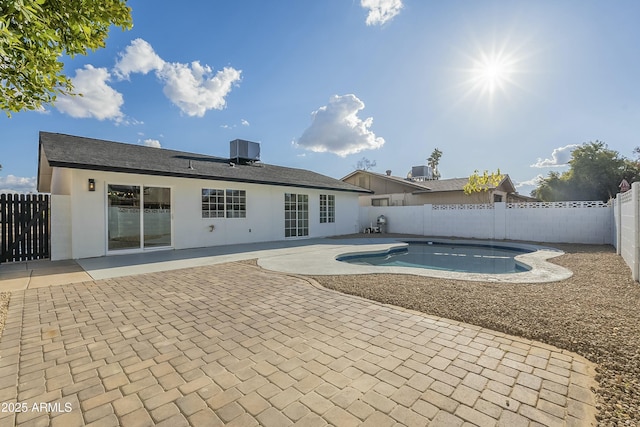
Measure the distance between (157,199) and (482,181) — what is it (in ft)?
68.3

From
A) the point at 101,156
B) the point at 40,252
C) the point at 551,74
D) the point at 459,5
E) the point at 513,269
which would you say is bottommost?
the point at 513,269

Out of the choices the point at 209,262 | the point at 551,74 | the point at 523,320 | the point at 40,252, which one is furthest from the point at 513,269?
the point at 40,252

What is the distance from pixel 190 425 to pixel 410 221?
15.6 m

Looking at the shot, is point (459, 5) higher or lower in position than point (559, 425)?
higher

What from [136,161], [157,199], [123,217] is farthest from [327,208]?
[123,217]

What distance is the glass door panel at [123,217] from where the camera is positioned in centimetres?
873

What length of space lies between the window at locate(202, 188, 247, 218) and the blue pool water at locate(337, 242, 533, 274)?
5.07 meters

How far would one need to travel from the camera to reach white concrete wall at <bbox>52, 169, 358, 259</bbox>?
8.05 metres

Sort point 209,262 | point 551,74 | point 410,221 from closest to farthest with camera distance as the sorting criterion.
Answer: point 209,262 < point 551,74 < point 410,221

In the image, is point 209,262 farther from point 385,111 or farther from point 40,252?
point 385,111

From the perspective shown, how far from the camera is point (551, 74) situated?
9102 millimetres

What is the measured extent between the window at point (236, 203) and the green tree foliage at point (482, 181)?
1705 centimetres

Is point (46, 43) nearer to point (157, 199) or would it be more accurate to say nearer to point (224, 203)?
point (157, 199)

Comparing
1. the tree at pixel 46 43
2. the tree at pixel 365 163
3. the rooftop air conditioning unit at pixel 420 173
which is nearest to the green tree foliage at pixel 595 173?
the rooftop air conditioning unit at pixel 420 173
